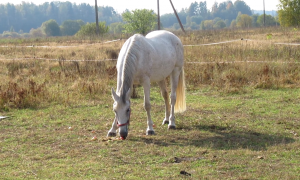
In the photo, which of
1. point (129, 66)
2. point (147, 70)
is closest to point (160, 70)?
point (147, 70)

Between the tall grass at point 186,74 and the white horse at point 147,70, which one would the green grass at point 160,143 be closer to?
the white horse at point 147,70

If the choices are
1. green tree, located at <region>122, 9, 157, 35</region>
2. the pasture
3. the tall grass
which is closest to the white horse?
the pasture

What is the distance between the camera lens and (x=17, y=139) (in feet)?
20.6

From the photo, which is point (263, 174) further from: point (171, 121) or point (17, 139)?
point (17, 139)

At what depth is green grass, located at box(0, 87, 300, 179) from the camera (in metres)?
4.55

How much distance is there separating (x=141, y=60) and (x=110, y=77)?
5.73 m

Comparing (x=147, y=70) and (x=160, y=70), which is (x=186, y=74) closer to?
(x=160, y=70)

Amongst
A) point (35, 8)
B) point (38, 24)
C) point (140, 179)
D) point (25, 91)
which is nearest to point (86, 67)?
point (25, 91)

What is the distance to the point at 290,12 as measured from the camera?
3812cm

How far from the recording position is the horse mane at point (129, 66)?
5.68m

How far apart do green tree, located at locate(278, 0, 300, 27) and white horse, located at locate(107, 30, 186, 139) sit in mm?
33533

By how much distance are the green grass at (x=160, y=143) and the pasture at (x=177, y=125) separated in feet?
0.04

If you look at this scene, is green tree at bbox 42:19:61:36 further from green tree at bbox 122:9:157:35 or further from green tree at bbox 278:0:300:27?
green tree at bbox 278:0:300:27

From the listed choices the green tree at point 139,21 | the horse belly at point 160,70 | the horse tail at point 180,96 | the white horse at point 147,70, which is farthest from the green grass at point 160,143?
Result: the green tree at point 139,21
